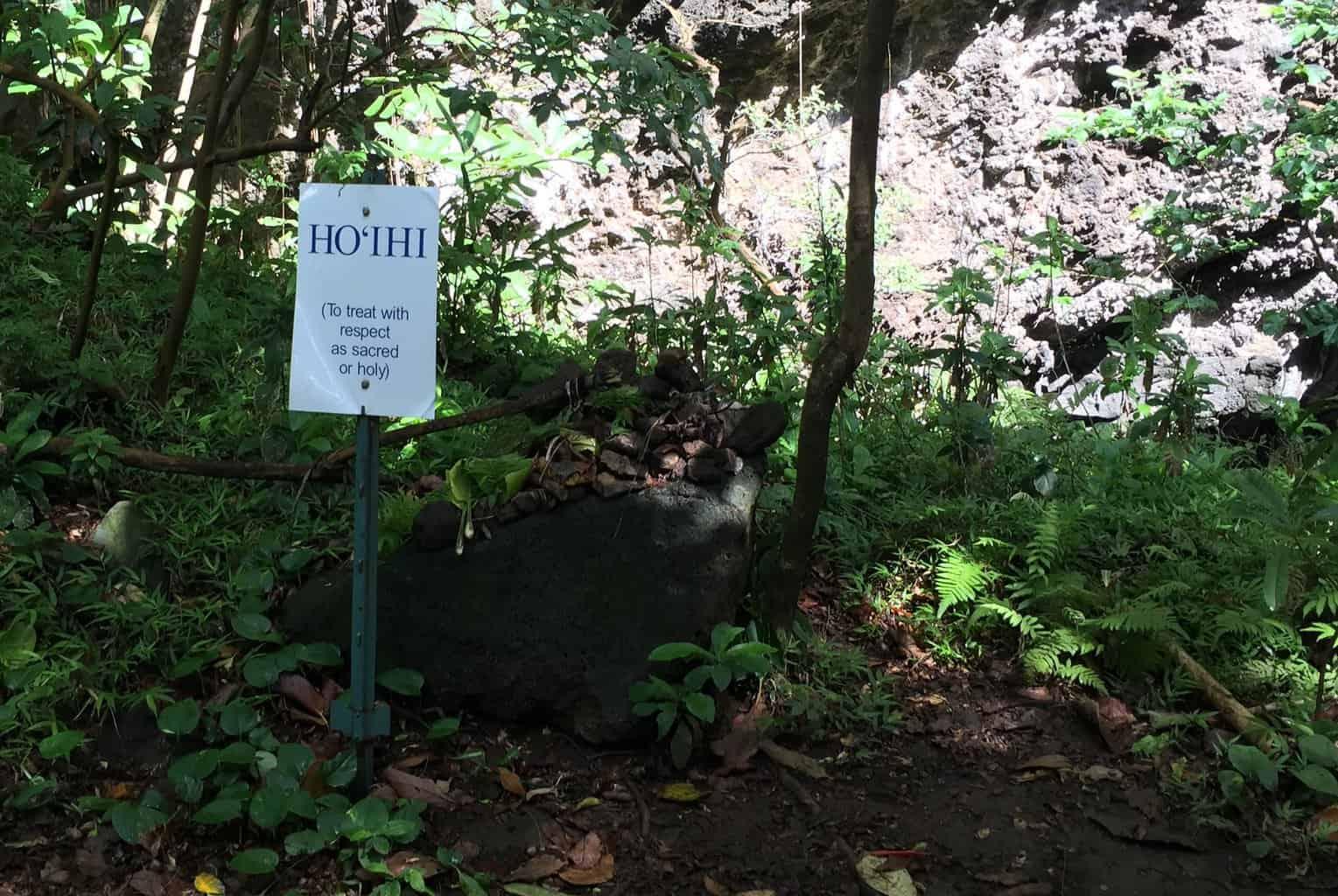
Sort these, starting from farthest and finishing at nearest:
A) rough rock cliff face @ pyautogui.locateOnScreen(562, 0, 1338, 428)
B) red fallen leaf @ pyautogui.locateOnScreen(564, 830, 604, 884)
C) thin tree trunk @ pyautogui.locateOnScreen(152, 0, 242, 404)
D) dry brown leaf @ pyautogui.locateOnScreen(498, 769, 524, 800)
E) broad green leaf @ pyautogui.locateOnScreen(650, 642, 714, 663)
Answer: rough rock cliff face @ pyautogui.locateOnScreen(562, 0, 1338, 428)
thin tree trunk @ pyautogui.locateOnScreen(152, 0, 242, 404)
broad green leaf @ pyautogui.locateOnScreen(650, 642, 714, 663)
dry brown leaf @ pyautogui.locateOnScreen(498, 769, 524, 800)
red fallen leaf @ pyautogui.locateOnScreen(564, 830, 604, 884)

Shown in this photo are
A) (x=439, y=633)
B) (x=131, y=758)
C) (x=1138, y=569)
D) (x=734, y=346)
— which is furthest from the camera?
(x=734, y=346)

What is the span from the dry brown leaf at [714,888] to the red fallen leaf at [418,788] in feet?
2.25

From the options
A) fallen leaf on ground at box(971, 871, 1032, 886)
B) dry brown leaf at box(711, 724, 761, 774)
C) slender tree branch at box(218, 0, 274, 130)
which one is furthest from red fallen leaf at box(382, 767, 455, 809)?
slender tree branch at box(218, 0, 274, 130)

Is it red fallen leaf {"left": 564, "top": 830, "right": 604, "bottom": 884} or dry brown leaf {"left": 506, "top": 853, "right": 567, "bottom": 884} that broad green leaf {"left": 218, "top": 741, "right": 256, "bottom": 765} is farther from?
red fallen leaf {"left": 564, "top": 830, "right": 604, "bottom": 884}

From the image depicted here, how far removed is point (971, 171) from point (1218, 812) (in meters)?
6.02

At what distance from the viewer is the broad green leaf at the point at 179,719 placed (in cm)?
269

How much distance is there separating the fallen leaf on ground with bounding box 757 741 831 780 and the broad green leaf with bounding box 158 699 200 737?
1.49 meters

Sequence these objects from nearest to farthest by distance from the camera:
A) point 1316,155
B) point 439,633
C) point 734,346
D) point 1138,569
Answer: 1. point 439,633
2. point 1138,569
3. point 734,346
4. point 1316,155

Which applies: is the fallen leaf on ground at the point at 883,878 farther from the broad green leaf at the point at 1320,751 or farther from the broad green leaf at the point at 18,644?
the broad green leaf at the point at 18,644

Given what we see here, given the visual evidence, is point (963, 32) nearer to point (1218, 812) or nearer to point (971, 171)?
point (971, 171)

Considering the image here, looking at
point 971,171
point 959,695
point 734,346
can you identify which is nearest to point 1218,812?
point 959,695

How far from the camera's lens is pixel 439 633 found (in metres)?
3.13

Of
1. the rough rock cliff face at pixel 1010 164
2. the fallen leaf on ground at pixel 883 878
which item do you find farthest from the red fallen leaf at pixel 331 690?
the rough rock cliff face at pixel 1010 164

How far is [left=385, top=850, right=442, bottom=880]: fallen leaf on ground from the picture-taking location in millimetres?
2508
